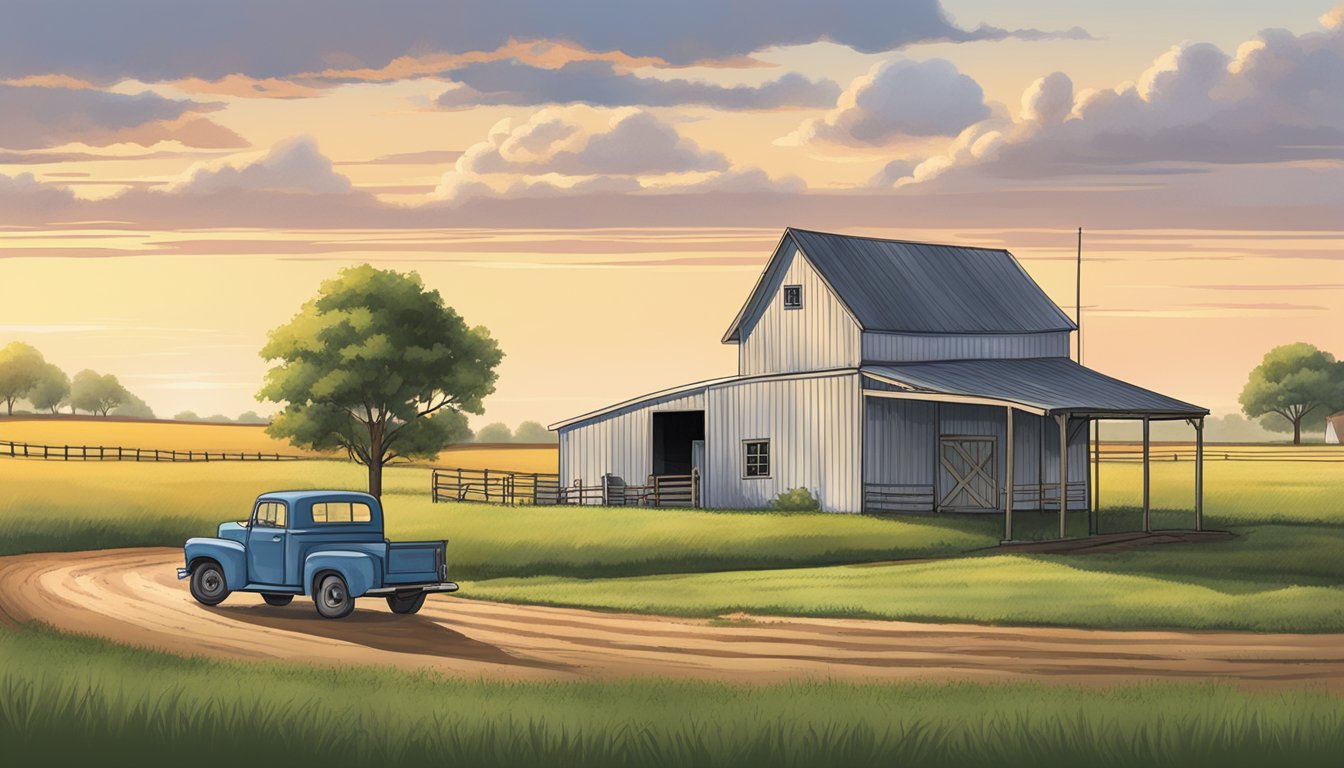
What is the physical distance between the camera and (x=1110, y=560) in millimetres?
39531

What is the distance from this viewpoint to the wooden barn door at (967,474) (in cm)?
5056

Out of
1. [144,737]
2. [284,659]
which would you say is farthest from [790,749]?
[284,659]

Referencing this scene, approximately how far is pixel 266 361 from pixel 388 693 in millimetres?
52289

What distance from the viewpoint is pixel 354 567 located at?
2650 centimetres

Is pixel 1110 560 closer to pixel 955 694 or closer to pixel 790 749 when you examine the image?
pixel 955 694

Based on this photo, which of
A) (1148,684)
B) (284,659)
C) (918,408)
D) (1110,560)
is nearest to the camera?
(1148,684)

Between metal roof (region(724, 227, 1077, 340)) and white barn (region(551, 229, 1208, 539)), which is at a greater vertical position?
metal roof (region(724, 227, 1077, 340))

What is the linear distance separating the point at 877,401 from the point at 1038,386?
16.2 ft

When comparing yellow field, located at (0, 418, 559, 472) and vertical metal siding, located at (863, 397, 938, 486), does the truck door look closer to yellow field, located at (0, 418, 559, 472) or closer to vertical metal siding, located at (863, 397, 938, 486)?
vertical metal siding, located at (863, 397, 938, 486)

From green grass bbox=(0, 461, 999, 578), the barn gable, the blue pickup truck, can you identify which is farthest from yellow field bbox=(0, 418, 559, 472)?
the blue pickup truck

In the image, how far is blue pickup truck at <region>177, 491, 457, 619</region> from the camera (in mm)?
26531

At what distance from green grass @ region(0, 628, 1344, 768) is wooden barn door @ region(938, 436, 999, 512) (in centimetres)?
3085

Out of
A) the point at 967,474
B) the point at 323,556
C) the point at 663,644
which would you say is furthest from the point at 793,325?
the point at 663,644

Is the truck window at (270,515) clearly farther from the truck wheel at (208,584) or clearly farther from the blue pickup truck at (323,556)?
the truck wheel at (208,584)
